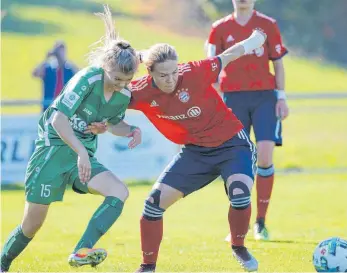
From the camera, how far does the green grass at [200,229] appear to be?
795 cm

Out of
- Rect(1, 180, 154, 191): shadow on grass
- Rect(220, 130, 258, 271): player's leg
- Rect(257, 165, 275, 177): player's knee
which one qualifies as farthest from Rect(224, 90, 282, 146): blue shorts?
Rect(1, 180, 154, 191): shadow on grass

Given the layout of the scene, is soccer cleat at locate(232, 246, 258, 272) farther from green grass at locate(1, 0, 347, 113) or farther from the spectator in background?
green grass at locate(1, 0, 347, 113)

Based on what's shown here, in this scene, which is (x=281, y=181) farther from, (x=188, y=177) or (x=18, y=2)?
(x=18, y=2)

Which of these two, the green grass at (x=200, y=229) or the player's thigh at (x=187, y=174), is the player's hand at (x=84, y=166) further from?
the green grass at (x=200, y=229)

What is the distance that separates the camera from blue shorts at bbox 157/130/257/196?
7.25 m

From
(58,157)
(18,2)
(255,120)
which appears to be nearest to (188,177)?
(58,157)

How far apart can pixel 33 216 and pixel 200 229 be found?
3654 millimetres

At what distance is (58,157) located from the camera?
704 cm

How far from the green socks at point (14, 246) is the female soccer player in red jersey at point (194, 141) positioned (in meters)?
0.88

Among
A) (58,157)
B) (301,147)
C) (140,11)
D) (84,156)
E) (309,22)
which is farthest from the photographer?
(140,11)

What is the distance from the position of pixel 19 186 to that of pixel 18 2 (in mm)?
32075

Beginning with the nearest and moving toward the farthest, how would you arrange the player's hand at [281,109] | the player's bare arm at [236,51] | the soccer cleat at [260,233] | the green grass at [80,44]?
1. the player's bare arm at [236,51]
2. the player's hand at [281,109]
3. the soccer cleat at [260,233]
4. the green grass at [80,44]

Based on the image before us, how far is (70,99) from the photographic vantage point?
6754 mm

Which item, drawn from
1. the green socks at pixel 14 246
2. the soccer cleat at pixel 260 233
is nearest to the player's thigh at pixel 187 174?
the green socks at pixel 14 246
